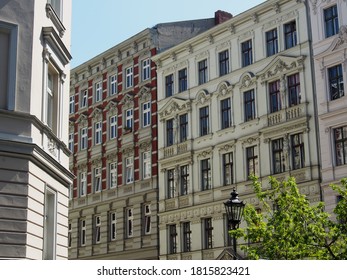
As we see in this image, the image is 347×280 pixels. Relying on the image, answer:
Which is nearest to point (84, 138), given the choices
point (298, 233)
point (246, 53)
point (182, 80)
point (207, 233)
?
point (182, 80)

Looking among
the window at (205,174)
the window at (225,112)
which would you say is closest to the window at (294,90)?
the window at (225,112)

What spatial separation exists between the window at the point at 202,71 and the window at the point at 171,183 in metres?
5.65

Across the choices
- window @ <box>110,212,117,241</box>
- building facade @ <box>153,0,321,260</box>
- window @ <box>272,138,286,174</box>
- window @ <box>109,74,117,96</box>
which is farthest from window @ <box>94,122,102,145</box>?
window @ <box>272,138,286,174</box>

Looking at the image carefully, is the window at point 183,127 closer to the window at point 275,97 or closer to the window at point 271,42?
the window at point 275,97

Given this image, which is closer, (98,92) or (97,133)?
(97,133)

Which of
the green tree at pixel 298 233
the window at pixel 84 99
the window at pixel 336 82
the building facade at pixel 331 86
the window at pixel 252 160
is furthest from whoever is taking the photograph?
A: the window at pixel 84 99

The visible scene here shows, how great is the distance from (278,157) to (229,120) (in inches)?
176

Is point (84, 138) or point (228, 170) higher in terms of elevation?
point (84, 138)

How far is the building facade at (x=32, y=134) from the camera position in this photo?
15.6m

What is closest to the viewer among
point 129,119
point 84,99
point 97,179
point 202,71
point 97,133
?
point 202,71

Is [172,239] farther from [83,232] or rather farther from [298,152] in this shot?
[298,152]

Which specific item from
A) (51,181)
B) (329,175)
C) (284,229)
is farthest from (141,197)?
(51,181)

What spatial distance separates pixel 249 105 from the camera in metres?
37.0

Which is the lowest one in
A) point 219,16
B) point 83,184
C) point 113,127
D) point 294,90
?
point 83,184
